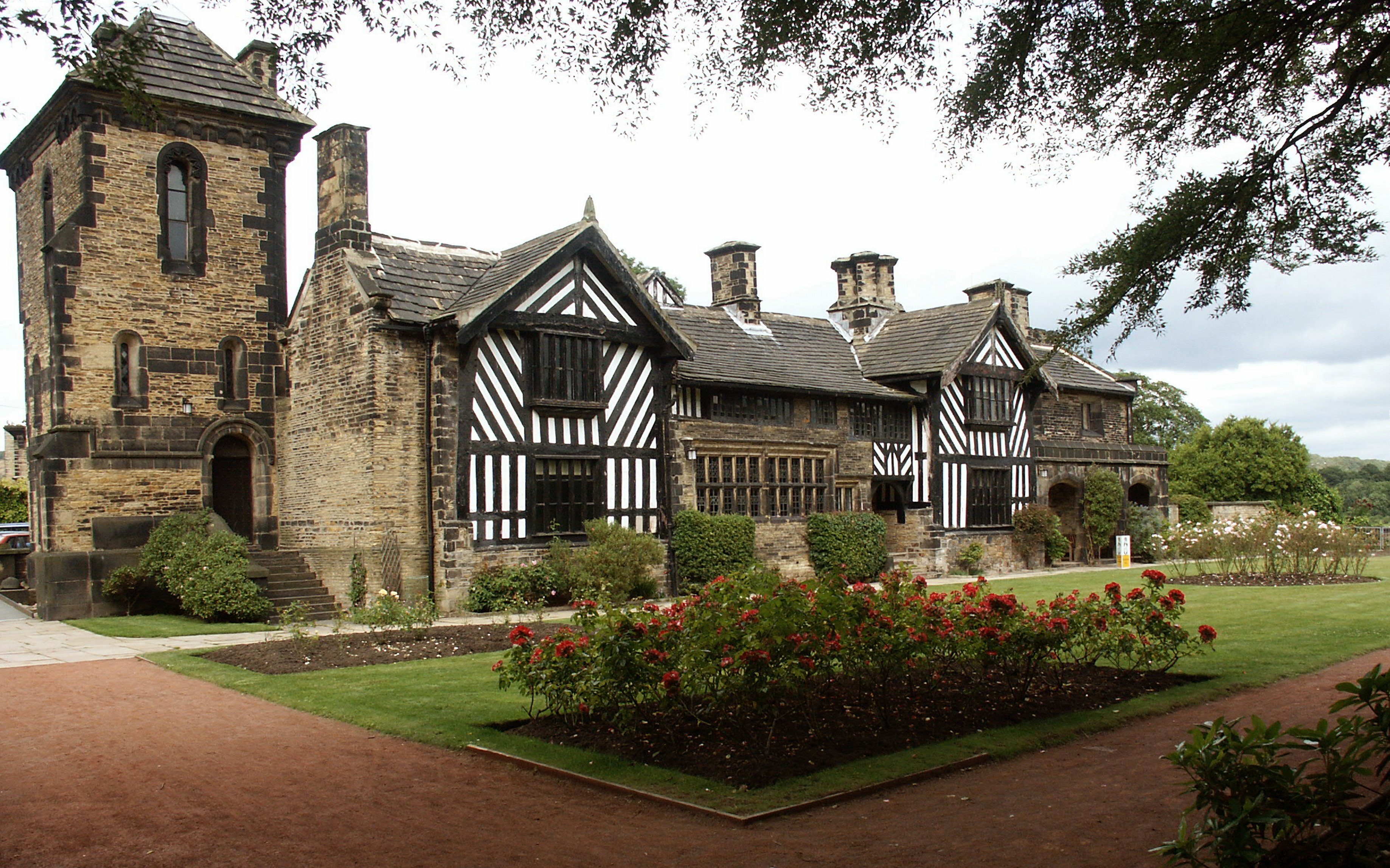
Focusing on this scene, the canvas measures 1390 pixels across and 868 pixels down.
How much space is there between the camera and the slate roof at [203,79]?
19672 millimetres

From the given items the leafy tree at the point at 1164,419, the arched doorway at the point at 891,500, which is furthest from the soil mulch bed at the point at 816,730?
the leafy tree at the point at 1164,419

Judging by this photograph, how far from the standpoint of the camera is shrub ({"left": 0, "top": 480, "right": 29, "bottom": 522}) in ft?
114

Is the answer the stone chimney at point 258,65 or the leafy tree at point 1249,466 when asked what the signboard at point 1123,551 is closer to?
the leafy tree at point 1249,466

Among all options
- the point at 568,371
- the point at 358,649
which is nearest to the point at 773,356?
the point at 568,371

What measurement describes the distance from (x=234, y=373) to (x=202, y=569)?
15.8 ft

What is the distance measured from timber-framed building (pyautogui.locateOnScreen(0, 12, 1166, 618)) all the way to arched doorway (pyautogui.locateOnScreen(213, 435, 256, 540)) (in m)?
0.05

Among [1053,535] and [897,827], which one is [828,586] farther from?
[1053,535]

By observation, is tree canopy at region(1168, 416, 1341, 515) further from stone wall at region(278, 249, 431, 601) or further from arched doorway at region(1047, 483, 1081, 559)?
stone wall at region(278, 249, 431, 601)

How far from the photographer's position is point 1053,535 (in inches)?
1121

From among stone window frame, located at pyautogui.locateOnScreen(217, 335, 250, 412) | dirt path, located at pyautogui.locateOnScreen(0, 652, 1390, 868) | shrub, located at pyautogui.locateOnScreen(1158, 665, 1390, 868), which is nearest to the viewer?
shrub, located at pyautogui.locateOnScreen(1158, 665, 1390, 868)

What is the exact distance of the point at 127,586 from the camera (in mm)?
17938

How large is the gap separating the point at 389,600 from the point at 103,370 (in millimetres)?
8547

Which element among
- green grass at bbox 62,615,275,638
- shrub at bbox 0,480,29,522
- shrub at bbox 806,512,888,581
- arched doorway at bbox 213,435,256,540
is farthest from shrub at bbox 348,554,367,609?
shrub at bbox 0,480,29,522

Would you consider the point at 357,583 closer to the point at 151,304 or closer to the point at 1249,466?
the point at 151,304
